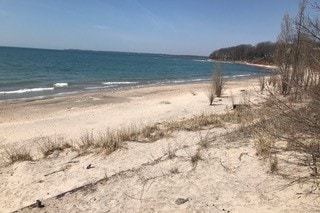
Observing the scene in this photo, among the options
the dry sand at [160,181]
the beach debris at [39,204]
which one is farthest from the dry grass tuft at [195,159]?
the beach debris at [39,204]

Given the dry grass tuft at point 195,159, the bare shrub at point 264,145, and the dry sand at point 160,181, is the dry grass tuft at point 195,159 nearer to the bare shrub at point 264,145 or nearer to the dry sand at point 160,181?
the dry sand at point 160,181

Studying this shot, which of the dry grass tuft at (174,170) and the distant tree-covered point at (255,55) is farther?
the distant tree-covered point at (255,55)

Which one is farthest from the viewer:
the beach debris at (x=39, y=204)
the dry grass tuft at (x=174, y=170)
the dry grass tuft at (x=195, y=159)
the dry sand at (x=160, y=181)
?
the dry grass tuft at (x=195, y=159)

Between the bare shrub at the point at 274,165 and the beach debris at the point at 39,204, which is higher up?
the bare shrub at the point at 274,165

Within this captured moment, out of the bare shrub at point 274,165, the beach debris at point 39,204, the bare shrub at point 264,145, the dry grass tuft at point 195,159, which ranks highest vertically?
the bare shrub at point 264,145

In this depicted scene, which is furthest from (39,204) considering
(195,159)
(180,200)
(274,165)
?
(274,165)

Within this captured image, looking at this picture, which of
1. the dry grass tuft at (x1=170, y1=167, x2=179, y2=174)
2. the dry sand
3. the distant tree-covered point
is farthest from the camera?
the distant tree-covered point

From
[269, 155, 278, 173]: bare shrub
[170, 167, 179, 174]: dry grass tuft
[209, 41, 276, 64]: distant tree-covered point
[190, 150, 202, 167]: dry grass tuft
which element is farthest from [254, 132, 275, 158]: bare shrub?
[209, 41, 276, 64]: distant tree-covered point

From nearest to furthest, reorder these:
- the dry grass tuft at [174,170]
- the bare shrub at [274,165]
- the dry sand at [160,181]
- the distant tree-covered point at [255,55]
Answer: the dry sand at [160,181]
the bare shrub at [274,165]
the dry grass tuft at [174,170]
the distant tree-covered point at [255,55]

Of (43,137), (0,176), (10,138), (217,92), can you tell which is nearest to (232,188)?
(0,176)

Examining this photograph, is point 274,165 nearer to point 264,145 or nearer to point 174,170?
point 264,145

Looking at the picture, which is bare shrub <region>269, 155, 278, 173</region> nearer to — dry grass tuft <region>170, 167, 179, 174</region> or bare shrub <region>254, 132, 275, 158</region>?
bare shrub <region>254, 132, 275, 158</region>

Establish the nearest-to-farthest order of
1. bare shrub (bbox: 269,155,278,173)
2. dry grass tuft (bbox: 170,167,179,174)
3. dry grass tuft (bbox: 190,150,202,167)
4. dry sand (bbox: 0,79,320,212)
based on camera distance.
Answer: dry sand (bbox: 0,79,320,212)
bare shrub (bbox: 269,155,278,173)
dry grass tuft (bbox: 170,167,179,174)
dry grass tuft (bbox: 190,150,202,167)

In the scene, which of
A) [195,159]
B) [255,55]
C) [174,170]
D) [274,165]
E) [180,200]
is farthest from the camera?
[255,55]
